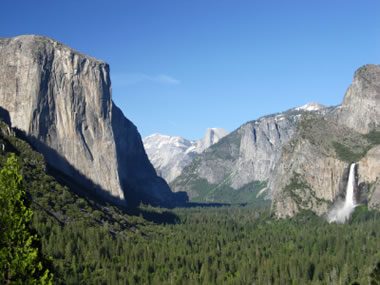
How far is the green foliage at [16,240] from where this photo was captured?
34781mm

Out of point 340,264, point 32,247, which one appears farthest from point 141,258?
point 32,247

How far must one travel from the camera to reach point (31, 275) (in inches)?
1384

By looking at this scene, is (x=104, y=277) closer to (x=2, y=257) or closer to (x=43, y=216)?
(x=43, y=216)

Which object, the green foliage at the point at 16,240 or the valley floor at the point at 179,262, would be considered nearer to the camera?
the green foliage at the point at 16,240

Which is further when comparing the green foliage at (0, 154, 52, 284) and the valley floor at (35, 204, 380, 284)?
the valley floor at (35, 204, 380, 284)

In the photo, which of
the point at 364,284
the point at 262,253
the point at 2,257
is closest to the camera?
the point at 2,257

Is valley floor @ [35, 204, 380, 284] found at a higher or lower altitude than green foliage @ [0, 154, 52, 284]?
lower

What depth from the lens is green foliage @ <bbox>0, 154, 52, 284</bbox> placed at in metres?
34.8

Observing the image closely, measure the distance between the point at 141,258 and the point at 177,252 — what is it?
1793cm

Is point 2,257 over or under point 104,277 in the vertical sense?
over

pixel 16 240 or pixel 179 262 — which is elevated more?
pixel 16 240

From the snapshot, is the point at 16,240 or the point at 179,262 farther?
the point at 179,262

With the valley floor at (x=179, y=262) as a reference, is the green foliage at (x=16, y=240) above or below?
above

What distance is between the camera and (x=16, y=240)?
116 feet
